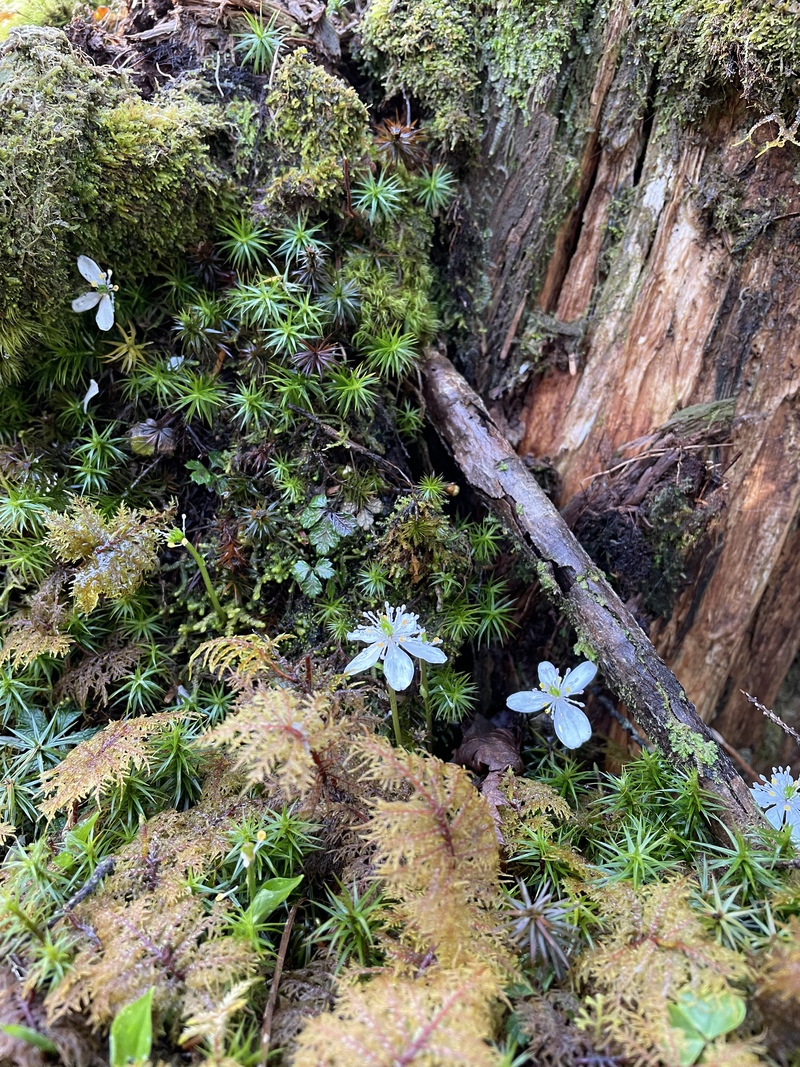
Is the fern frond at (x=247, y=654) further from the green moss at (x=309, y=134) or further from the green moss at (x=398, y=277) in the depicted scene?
the green moss at (x=309, y=134)

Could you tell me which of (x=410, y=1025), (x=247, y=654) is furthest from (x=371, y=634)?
(x=410, y=1025)

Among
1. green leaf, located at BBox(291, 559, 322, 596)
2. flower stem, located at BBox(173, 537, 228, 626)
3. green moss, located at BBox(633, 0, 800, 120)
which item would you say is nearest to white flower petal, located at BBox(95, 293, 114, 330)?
flower stem, located at BBox(173, 537, 228, 626)

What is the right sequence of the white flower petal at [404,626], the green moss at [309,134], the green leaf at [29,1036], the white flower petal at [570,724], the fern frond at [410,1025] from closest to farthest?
the fern frond at [410,1025], the green leaf at [29,1036], the white flower petal at [404,626], the white flower petal at [570,724], the green moss at [309,134]

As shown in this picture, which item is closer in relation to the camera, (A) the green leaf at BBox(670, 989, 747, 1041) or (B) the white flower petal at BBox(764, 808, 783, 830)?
(A) the green leaf at BBox(670, 989, 747, 1041)

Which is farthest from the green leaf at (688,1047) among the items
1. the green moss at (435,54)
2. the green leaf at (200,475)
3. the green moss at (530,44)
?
the green moss at (530,44)

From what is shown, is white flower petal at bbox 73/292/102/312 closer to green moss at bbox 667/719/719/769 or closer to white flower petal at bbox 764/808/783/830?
green moss at bbox 667/719/719/769

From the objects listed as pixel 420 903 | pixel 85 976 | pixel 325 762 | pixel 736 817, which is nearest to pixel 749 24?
pixel 736 817
